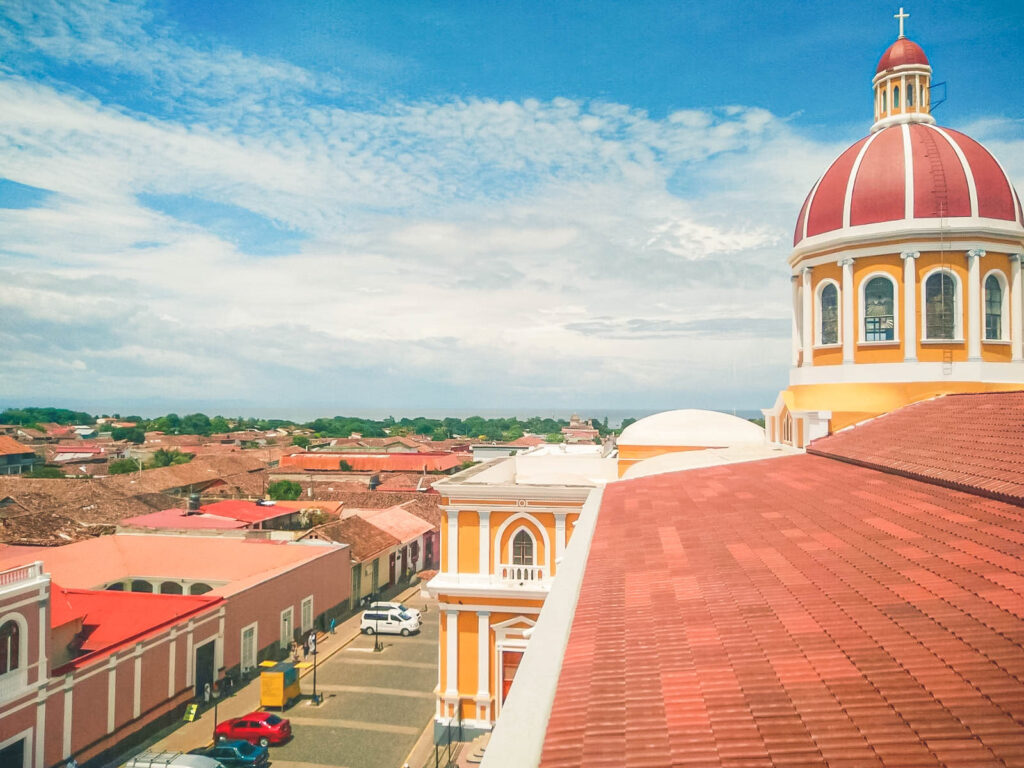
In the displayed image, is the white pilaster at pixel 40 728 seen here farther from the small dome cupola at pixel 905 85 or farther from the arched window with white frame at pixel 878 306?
the small dome cupola at pixel 905 85

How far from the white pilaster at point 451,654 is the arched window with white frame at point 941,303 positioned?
44.1ft

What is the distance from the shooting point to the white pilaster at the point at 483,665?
684 inches

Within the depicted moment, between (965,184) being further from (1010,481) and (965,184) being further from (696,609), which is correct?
(696,609)

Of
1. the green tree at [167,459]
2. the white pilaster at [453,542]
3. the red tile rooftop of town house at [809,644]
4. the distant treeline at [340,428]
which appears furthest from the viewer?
the distant treeline at [340,428]

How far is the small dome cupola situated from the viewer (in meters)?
16.4

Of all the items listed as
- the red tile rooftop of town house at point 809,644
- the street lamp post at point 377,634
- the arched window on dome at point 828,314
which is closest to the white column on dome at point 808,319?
the arched window on dome at point 828,314

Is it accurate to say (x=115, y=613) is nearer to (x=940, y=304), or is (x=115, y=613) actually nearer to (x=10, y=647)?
(x=10, y=647)

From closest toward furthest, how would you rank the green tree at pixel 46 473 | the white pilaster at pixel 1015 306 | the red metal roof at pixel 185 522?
the white pilaster at pixel 1015 306 → the red metal roof at pixel 185 522 → the green tree at pixel 46 473

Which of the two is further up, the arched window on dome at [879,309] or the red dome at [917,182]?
the red dome at [917,182]

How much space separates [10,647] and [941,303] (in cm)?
2187

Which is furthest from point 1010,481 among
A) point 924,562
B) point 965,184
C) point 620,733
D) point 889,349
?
point 965,184

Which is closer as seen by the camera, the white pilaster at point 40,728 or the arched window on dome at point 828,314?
the white pilaster at point 40,728

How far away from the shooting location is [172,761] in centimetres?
1478

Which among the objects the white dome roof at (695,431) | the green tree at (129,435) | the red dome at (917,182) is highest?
the red dome at (917,182)
